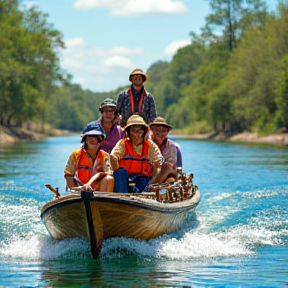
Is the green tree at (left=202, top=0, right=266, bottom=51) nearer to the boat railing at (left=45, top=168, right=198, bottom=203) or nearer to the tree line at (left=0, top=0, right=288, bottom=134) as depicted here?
the tree line at (left=0, top=0, right=288, bottom=134)

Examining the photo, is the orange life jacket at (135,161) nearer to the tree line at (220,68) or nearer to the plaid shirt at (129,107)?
the plaid shirt at (129,107)

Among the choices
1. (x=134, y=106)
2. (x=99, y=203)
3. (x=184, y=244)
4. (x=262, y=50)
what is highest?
(x=262, y=50)

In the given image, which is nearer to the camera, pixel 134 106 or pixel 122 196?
pixel 122 196

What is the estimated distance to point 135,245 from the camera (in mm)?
10305

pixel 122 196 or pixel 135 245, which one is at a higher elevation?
pixel 122 196

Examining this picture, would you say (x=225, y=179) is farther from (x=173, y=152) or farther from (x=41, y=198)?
(x=173, y=152)

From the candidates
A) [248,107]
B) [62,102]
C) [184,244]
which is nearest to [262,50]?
[248,107]

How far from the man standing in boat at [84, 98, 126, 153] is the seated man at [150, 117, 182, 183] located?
1.88 ft

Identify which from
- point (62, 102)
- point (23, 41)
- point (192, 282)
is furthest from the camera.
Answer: point (62, 102)

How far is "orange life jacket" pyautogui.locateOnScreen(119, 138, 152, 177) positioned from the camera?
11.4 m

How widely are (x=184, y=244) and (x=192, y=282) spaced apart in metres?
2.62

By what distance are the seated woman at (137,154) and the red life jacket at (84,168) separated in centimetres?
58

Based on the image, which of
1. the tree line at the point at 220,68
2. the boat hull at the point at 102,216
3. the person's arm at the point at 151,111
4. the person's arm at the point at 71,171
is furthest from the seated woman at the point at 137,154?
the tree line at the point at 220,68

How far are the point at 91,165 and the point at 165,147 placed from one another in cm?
257
